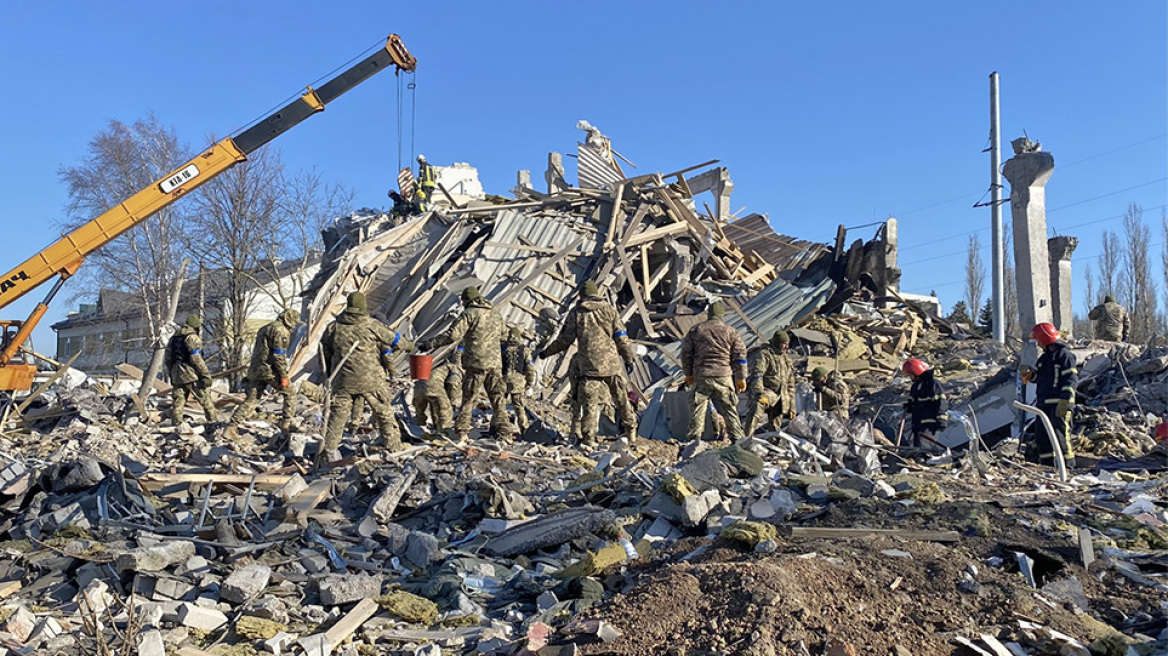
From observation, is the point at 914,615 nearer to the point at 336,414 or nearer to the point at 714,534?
the point at 714,534

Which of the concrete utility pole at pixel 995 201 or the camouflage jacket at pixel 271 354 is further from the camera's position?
the concrete utility pole at pixel 995 201

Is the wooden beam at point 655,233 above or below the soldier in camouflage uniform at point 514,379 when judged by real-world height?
above

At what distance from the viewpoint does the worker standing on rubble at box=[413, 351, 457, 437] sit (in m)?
8.84

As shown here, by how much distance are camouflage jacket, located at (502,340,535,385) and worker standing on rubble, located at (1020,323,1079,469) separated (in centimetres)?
583

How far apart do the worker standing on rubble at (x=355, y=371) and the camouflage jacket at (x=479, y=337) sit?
88cm

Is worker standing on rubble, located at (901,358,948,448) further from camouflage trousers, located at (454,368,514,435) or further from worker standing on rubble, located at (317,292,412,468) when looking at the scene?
worker standing on rubble, located at (317,292,412,468)

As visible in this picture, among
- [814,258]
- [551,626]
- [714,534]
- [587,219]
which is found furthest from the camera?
[814,258]

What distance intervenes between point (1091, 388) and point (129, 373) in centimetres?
1480

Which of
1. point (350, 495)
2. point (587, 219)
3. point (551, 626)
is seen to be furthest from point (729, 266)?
point (551, 626)

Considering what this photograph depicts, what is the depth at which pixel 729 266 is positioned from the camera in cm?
1770

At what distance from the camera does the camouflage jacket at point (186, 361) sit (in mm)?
10820

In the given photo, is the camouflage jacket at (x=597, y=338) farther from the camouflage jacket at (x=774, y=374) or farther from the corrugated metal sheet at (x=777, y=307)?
the corrugated metal sheet at (x=777, y=307)

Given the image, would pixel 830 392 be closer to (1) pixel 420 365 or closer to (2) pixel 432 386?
(2) pixel 432 386

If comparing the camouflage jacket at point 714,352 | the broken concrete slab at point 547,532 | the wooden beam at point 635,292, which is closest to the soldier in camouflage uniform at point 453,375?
the camouflage jacket at point 714,352
